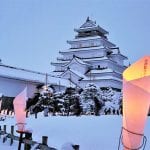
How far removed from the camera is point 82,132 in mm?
11273

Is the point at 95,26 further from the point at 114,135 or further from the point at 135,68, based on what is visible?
the point at 135,68

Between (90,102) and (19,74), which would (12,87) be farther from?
(90,102)

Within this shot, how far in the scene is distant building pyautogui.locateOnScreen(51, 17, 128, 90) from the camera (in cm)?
3619

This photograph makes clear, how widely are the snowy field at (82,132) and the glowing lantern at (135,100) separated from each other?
21.4 ft

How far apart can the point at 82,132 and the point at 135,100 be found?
30.1 feet

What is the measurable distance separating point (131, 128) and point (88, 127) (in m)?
9.79

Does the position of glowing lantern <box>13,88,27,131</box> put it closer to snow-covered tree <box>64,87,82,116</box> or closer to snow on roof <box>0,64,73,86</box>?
snow-covered tree <box>64,87,82,116</box>

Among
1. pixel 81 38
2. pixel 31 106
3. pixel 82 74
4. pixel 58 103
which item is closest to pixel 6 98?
pixel 31 106

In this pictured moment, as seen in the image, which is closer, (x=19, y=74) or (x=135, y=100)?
(x=135, y=100)

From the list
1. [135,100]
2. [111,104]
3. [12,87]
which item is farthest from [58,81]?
[135,100]

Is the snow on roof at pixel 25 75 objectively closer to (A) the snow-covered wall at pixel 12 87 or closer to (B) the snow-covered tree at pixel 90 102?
(A) the snow-covered wall at pixel 12 87

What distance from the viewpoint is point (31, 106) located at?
2581 cm

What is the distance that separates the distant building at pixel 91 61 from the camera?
3619 cm

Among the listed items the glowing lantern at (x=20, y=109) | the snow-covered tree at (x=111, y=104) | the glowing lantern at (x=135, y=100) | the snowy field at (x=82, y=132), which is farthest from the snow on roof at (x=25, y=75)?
the glowing lantern at (x=135, y=100)
